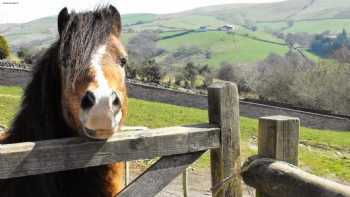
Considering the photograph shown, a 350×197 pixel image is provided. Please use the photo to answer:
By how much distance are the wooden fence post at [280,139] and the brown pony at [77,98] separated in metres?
0.74

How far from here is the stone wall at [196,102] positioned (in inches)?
1032

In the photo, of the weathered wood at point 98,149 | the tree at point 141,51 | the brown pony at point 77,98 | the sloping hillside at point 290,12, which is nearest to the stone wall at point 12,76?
the tree at point 141,51

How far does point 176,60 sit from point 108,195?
3159 inches

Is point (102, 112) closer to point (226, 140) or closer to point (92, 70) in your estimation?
point (92, 70)

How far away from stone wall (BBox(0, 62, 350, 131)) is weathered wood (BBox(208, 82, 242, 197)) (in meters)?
22.5

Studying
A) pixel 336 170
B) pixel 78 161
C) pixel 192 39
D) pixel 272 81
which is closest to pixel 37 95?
pixel 78 161

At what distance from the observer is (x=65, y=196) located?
2484 mm

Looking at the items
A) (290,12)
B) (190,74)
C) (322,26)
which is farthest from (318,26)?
(190,74)

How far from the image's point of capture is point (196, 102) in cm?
2889

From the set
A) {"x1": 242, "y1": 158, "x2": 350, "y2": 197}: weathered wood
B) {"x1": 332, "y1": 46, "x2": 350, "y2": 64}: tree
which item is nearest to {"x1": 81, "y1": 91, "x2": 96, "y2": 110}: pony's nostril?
{"x1": 242, "y1": 158, "x2": 350, "y2": 197}: weathered wood

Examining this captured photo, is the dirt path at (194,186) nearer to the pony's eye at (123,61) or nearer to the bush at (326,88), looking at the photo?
the pony's eye at (123,61)

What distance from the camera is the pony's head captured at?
1.88 meters

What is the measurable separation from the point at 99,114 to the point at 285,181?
87 cm

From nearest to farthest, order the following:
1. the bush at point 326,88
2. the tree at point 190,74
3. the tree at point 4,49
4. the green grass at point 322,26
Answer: the tree at point 4,49, the bush at point 326,88, the tree at point 190,74, the green grass at point 322,26
